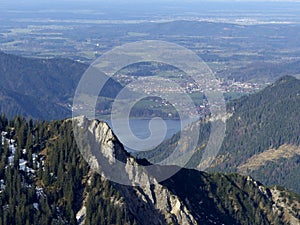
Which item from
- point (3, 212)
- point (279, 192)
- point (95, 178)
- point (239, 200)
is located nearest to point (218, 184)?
point (239, 200)

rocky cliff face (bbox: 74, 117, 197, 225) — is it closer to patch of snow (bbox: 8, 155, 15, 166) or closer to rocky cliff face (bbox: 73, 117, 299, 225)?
rocky cliff face (bbox: 73, 117, 299, 225)

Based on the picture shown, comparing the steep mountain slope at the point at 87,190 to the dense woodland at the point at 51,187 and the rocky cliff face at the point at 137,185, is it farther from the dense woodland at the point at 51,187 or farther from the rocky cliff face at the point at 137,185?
the rocky cliff face at the point at 137,185

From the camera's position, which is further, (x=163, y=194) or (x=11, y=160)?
(x=163, y=194)

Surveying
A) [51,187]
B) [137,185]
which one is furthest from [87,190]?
[137,185]

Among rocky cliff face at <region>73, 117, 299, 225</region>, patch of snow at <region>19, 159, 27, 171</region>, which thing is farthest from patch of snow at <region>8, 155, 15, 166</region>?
rocky cliff face at <region>73, 117, 299, 225</region>

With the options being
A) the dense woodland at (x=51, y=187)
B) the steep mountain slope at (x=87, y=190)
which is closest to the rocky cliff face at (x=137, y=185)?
the steep mountain slope at (x=87, y=190)

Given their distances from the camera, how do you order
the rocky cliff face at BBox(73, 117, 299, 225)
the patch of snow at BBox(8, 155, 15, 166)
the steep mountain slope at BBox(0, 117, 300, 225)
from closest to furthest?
the steep mountain slope at BBox(0, 117, 300, 225) → the rocky cliff face at BBox(73, 117, 299, 225) → the patch of snow at BBox(8, 155, 15, 166)

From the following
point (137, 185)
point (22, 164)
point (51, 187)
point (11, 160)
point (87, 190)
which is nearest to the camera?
point (51, 187)

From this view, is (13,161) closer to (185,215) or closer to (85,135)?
(85,135)

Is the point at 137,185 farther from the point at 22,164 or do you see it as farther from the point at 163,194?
the point at 22,164
